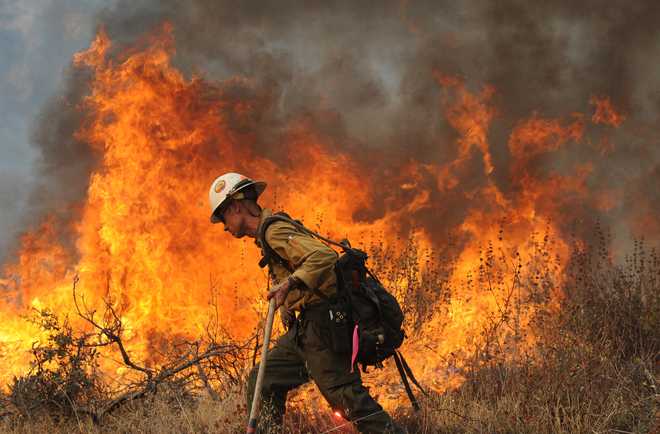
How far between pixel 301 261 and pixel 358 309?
→ 49 centimetres

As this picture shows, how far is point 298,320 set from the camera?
369 cm

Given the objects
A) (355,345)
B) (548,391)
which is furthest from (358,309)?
(548,391)


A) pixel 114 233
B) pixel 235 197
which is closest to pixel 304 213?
pixel 114 233

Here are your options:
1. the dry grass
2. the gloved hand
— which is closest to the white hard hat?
the gloved hand

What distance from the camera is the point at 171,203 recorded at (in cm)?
887

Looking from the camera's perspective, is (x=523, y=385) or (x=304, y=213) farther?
(x=304, y=213)

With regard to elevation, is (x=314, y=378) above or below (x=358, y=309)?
below

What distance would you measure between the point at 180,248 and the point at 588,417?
6211 millimetres

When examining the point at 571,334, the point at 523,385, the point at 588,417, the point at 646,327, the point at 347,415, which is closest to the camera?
the point at 347,415

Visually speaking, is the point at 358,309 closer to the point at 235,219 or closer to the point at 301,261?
the point at 301,261

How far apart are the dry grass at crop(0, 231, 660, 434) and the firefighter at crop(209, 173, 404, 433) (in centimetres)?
56

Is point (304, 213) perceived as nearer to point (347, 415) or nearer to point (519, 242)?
point (519, 242)

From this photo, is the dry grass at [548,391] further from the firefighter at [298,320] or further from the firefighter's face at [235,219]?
the firefighter's face at [235,219]

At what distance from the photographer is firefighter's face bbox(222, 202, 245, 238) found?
12.2ft
